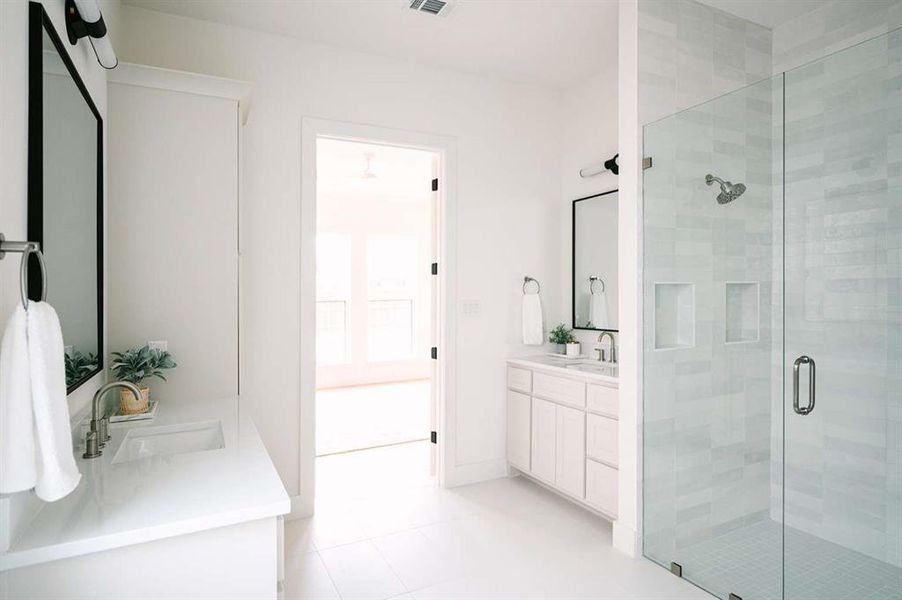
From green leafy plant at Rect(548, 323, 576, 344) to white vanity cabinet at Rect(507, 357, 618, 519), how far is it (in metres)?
0.18

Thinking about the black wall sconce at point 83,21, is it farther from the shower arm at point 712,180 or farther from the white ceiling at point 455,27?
the shower arm at point 712,180

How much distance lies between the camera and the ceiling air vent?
2.63 metres

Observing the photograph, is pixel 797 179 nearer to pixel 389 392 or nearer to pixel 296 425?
pixel 296 425

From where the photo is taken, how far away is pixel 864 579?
1.92 metres

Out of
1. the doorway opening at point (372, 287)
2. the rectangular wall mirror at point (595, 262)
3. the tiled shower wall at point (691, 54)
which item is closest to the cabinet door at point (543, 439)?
the rectangular wall mirror at point (595, 262)

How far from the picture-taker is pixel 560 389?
10.2ft

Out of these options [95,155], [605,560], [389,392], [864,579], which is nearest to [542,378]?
[605,560]

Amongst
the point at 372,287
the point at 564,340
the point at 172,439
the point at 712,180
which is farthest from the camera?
the point at 372,287

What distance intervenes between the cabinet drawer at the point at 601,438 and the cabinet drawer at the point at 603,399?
0.04 meters

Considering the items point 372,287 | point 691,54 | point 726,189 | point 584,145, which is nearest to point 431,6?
point 691,54

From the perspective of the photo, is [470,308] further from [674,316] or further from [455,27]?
[455,27]

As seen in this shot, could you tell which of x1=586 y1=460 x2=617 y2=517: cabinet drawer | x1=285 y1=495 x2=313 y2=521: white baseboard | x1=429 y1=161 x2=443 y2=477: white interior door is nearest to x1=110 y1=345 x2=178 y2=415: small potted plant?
x1=285 y1=495 x2=313 y2=521: white baseboard

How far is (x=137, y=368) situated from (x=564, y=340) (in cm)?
255

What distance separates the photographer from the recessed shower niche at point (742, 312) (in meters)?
2.33
